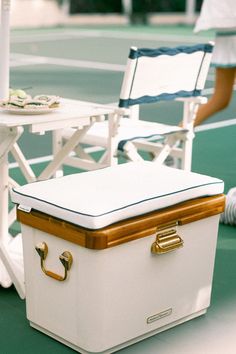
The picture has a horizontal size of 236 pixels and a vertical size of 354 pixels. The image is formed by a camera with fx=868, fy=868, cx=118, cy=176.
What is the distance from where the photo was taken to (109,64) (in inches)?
538

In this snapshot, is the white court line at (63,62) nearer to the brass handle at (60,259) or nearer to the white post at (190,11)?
the brass handle at (60,259)

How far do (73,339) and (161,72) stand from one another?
1.96 metres

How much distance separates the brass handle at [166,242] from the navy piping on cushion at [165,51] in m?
1.45

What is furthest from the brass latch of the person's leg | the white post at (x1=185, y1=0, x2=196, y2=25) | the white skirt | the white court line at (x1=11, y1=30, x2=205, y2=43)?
the white post at (x1=185, y1=0, x2=196, y2=25)

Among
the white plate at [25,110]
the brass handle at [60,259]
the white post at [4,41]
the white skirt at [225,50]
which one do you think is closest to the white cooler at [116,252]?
the brass handle at [60,259]

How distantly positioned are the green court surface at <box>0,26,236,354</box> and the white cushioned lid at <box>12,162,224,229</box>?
0.53 metres

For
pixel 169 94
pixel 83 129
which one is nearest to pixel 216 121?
pixel 169 94

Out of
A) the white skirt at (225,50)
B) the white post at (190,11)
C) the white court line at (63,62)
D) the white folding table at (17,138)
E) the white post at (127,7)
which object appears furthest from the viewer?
the white post at (127,7)

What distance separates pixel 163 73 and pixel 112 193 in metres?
1.70

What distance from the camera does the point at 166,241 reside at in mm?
3258

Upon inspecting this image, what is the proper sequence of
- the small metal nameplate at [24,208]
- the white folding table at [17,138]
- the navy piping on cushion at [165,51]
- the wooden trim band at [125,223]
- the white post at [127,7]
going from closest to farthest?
the wooden trim band at [125,223]
the small metal nameplate at [24,208]
the white folding table at [17,138]
the navy piping on cushion at [165,51]
the white post at [127,7]

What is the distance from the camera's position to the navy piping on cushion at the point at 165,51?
14.8 ft

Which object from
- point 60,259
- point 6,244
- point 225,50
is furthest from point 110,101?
point 60,259

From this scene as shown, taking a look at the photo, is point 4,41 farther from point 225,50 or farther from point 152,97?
point 225,50
